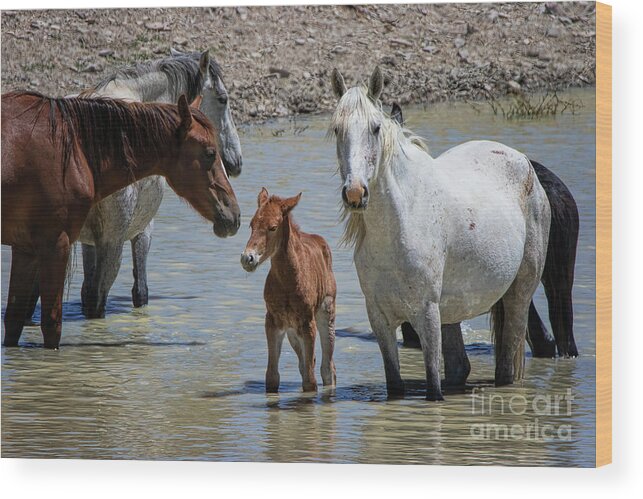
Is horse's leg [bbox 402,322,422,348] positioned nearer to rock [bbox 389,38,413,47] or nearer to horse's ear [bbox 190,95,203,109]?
rock [bbox 389,38,413,47]

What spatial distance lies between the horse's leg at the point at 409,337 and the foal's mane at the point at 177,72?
1515 millimetres

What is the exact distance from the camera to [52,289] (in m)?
7.25

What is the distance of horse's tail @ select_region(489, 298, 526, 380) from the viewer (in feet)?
22.3

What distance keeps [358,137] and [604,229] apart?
118 cm

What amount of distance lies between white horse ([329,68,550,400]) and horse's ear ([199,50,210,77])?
2.83ft

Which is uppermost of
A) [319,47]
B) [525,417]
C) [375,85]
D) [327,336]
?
[319,47]

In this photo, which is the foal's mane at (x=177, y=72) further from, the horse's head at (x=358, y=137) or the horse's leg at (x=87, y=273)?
the horse's head at (x=358, y=137)

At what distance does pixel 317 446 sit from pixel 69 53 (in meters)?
2.28

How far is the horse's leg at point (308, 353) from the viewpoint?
6734 millimetres

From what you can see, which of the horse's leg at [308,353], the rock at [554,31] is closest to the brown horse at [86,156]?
the horse's leg at [308,353]

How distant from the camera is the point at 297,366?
6852 millimetres

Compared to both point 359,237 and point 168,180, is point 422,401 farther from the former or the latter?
point 168,180

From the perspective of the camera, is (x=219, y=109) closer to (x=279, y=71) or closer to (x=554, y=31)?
(x=279, y=71)

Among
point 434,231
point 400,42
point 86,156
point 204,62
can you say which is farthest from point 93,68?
point 434,231
